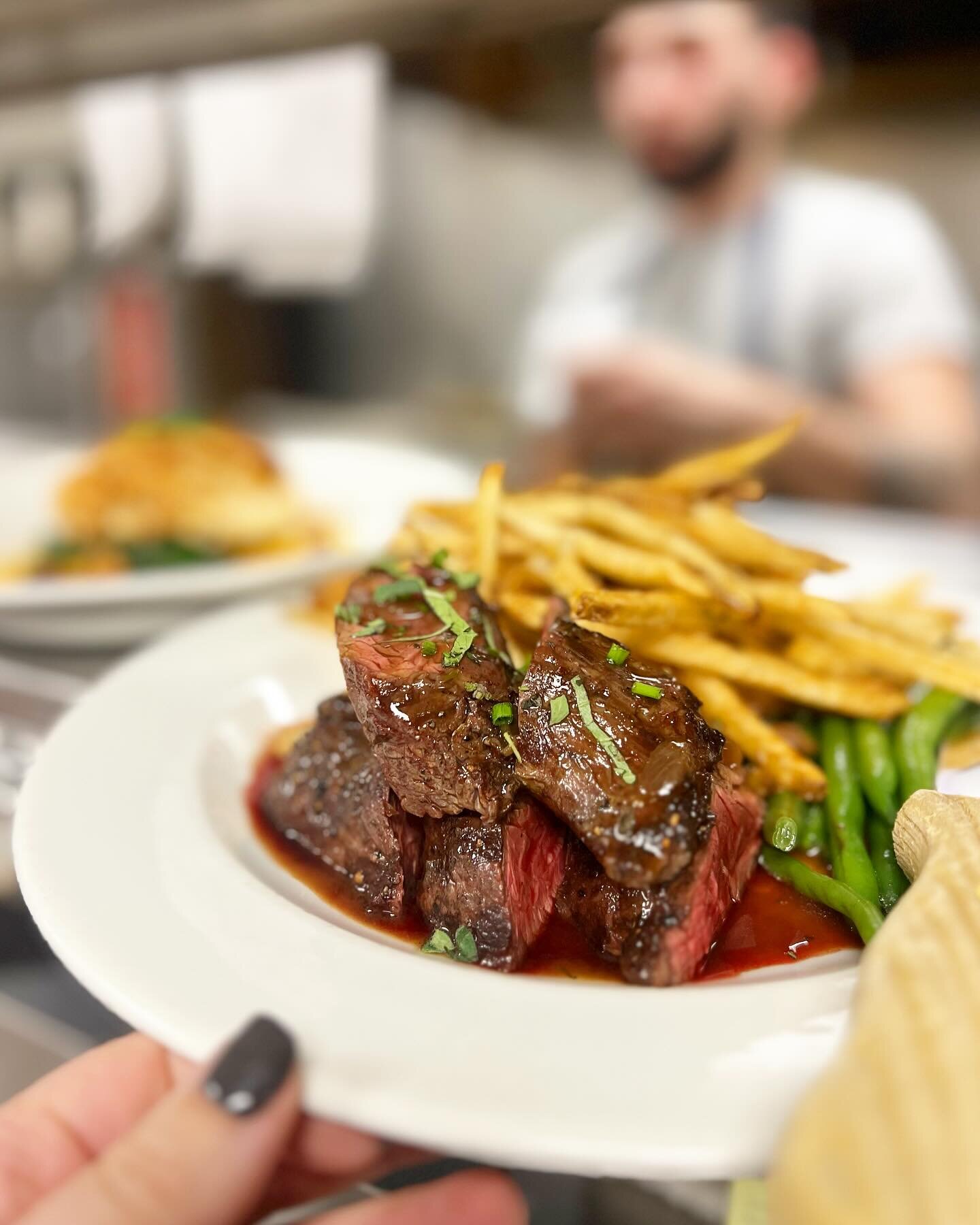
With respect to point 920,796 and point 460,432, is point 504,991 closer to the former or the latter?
point 920,796

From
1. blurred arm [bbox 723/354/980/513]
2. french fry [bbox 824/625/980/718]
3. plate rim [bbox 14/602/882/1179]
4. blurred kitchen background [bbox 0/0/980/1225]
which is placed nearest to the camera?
plate rim [bbox 14/602/882/1179]

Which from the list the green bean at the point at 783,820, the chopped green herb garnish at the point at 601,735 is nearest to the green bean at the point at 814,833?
the green bean at the point at 783,820

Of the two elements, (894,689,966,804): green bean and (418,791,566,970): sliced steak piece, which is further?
(894,689,966,804): green bean

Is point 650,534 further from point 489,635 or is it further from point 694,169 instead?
point 694,169

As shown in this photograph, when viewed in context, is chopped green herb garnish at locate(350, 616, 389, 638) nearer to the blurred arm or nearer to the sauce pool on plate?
the sauce pool on plate

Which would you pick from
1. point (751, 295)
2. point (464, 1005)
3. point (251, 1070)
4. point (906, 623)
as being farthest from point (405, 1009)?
point (751, 295)

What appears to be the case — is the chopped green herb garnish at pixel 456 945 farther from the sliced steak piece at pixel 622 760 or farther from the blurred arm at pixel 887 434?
the blurred arm at pixel 887 434

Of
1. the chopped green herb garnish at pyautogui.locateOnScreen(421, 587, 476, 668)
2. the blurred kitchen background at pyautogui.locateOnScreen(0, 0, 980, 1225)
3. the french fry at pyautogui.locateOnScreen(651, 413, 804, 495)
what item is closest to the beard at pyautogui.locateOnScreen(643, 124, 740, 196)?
the blurred kitchen background at pyautogui.locateOnScreen(0, 0, 980, 1225)
